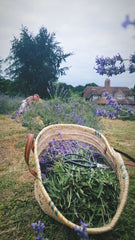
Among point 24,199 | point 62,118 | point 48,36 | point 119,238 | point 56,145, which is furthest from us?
point 48,36

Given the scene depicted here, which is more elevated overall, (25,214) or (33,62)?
(33,62)

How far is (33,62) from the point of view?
12.9 m

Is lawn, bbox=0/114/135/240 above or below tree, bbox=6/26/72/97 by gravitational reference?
below

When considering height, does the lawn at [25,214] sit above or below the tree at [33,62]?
below

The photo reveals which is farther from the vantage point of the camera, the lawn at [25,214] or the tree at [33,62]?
the tree at [33,62]

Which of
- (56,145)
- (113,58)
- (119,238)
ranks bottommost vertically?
(119,238)

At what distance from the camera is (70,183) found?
33.4 inches

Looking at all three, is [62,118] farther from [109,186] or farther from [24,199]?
[109,186]

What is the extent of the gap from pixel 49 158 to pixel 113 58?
1.23 meters

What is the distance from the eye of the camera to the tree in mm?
12891

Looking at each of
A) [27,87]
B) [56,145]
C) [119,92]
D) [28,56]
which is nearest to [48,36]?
[28,56]

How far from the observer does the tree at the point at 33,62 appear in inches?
508

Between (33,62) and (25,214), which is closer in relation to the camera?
(25,214)

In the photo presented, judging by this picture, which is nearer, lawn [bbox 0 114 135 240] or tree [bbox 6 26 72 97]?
lawn [bbox 0 114 135 240]
